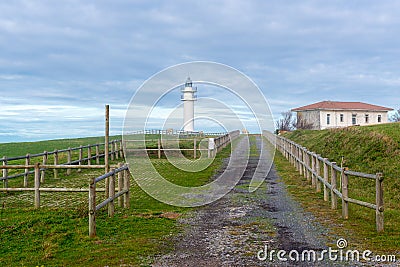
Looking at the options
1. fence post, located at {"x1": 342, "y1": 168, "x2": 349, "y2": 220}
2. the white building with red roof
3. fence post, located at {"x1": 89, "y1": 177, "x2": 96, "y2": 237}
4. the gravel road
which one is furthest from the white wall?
fence post, located at {"x1": 89, "y1": 177, "x2": 96, "y2": 237}

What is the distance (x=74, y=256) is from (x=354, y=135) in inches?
660

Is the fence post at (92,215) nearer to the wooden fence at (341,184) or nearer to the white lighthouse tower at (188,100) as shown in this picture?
the wooden fence at (341,184)

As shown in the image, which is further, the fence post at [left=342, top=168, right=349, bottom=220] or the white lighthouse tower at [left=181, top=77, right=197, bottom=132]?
the white lighthouse tower at [left=181, top=77, right=197, bottom=132]

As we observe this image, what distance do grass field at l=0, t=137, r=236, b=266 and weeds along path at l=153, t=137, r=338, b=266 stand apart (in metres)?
0.39

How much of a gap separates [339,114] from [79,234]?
5471 cm

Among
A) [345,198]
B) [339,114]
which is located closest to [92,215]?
[345,198]

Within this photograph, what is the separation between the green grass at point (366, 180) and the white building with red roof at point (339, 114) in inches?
1363

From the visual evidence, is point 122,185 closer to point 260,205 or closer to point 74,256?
point 260,205

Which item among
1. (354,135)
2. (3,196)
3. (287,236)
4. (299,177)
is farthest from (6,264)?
(354,135)

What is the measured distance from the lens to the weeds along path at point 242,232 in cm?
634

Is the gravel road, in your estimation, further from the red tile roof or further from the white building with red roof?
the red tile roof

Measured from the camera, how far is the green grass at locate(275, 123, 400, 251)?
25.4 ft

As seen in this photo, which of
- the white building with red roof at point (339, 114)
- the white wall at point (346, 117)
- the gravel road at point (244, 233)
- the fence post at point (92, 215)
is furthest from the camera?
the white building with red roof at point (339, 114)

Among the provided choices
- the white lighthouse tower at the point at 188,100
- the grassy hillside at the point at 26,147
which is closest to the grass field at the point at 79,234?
the grassy hillside at the point at 26,147
